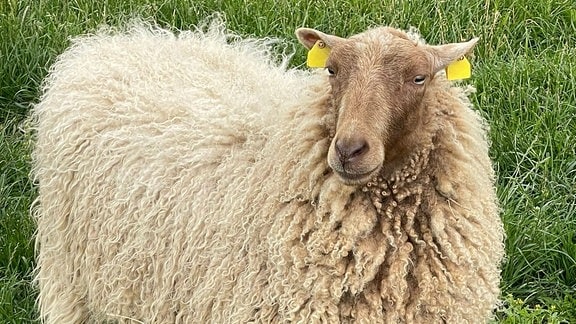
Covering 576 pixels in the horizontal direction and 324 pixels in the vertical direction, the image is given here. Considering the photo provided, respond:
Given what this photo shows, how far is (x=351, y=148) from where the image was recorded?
2658 mm

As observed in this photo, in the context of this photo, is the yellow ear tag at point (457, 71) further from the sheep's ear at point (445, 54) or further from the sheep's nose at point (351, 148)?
the sheep's nose at point (351, 148)

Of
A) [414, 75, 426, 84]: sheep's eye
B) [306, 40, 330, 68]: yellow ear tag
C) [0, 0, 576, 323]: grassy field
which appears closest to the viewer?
[414, 75, 426, 84]: sheep's eye

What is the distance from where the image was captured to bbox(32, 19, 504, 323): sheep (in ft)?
9.52

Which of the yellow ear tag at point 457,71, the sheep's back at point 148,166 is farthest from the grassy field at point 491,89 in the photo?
the yellow ear tag at point 457,71

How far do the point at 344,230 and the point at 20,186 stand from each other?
2.61 meters

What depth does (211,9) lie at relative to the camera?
19.2 ft

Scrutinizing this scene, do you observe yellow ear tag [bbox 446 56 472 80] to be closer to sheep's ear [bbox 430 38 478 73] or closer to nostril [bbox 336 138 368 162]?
sheep's ear [bbox 430 38 478 73]

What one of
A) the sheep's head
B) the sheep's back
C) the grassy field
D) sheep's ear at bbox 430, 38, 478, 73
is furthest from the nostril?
the grassy field

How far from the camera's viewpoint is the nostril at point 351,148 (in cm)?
266

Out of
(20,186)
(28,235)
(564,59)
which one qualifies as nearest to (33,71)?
(20,186)

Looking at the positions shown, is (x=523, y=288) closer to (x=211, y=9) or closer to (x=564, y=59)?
(x=564, y=59)

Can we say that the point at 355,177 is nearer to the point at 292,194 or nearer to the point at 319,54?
the point at 292,194

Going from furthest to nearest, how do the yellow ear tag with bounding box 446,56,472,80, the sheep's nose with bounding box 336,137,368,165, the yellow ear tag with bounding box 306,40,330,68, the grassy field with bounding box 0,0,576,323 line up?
1. the grassy field with bounding box 0,0,576,323
2. the yellow ear tag with bounding box 306,40,330,68
3. the yellow ear tag with bounding box 446,56,472,80
4. the sheep's nose with bounding box 336,137,368,165

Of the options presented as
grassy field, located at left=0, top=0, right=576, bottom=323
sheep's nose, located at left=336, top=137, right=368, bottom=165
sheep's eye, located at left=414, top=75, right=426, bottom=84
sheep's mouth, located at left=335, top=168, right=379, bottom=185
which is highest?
sheep's eye, located at left=414, top=75, right=426, bottom=84
